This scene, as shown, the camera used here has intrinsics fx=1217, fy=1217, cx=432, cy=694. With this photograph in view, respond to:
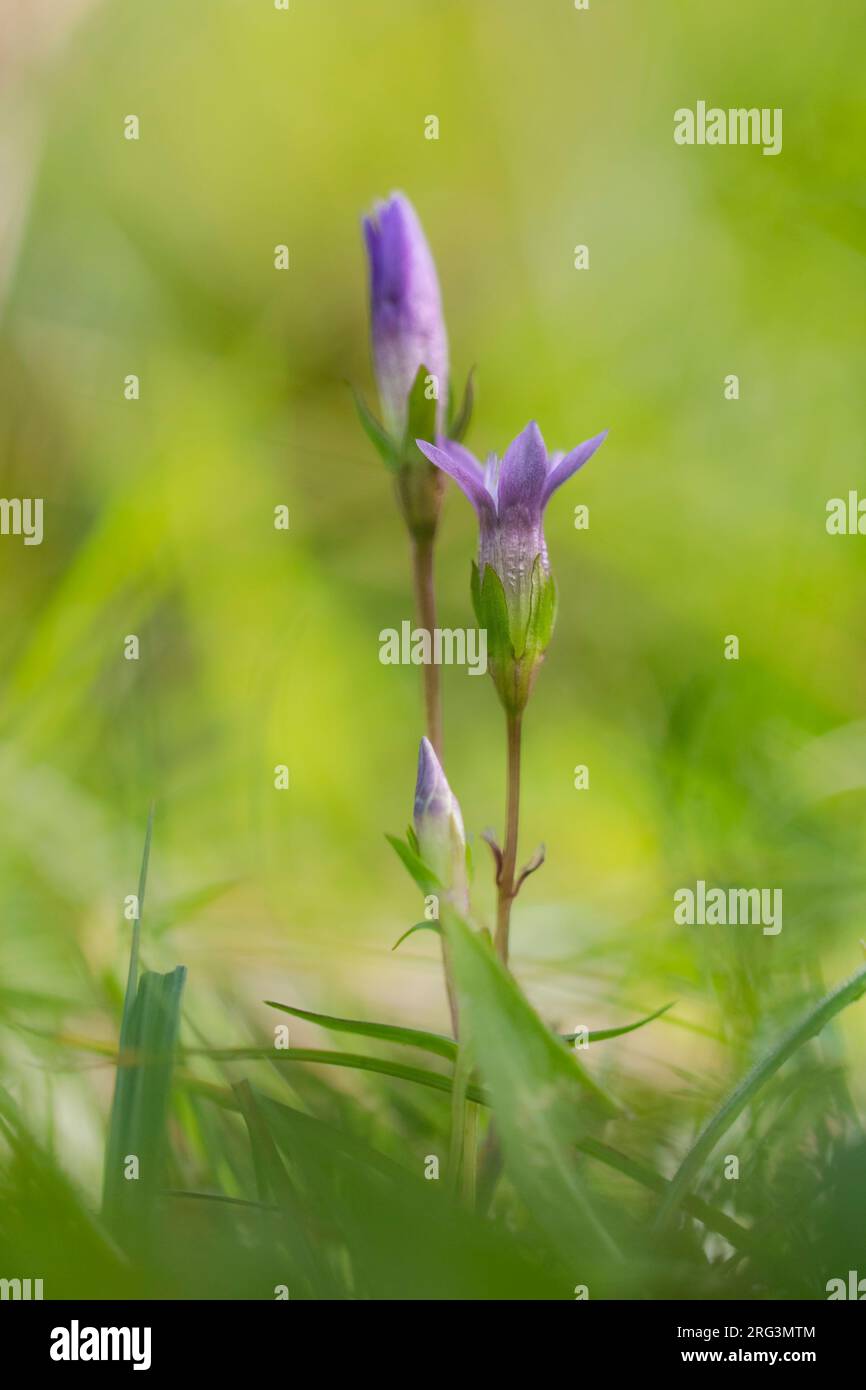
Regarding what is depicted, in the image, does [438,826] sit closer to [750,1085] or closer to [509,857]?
[509,857]

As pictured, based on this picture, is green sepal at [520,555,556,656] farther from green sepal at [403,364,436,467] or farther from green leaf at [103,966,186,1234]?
green leaf at [103,966,186,1234]

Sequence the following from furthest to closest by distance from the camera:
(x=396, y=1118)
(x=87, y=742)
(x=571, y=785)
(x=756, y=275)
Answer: (x=756, y=275) → (x=571, y=785) → (x=87, y=742) → (x=396, y=1118)

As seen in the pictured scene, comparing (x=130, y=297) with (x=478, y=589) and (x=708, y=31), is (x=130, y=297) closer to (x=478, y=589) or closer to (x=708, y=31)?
(x=708, y=31)

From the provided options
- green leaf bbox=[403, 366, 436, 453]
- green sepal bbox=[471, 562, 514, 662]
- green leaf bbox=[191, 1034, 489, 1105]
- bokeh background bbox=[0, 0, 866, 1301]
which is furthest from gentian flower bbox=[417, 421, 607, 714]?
bokeh background bbox=[0, 0, 866, 1301]

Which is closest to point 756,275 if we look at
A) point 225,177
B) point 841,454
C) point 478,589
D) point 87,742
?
point 841,454

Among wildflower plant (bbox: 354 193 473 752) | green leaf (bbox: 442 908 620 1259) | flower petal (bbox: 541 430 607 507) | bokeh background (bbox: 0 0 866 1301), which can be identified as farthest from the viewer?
bokeh background (bbox: 0 0 866 1301)

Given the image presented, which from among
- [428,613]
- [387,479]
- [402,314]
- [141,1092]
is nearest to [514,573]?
[428,613]
